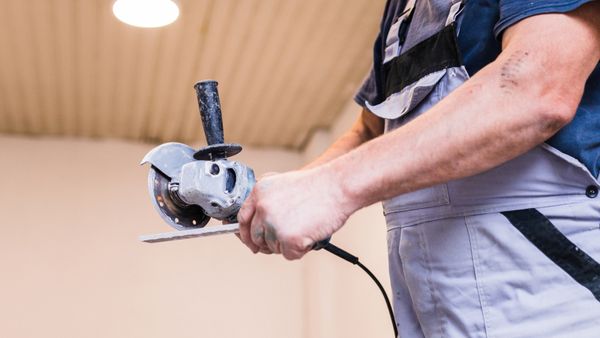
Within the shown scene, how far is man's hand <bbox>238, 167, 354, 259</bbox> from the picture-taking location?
0.77 meters

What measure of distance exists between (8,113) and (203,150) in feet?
11.4

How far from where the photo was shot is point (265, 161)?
4793 millimetres

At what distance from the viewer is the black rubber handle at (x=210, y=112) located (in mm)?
997

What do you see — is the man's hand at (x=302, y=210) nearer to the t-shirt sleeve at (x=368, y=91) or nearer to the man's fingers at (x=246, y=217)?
the man's fingers at (x=246, y=217)

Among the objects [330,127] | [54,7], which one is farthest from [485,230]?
[330,127]

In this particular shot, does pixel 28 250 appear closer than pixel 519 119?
No

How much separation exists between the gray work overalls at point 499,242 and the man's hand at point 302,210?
191 mm

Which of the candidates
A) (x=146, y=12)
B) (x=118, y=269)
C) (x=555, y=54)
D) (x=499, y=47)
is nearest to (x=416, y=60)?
(x=499, y=47)

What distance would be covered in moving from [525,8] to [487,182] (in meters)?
0.23

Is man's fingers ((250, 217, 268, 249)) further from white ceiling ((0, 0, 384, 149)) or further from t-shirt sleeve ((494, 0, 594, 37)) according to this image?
white ceiling ((0, 0, 384, 149))

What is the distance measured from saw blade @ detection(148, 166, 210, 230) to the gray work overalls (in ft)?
1.06

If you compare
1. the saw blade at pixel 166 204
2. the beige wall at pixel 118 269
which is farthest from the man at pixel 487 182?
the beige wall at pixel 118 269

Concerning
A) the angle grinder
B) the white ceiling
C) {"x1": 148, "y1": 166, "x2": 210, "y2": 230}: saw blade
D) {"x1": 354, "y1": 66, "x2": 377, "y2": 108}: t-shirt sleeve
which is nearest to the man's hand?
the angle grinder

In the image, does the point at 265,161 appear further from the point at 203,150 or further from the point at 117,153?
the point at 203,150
